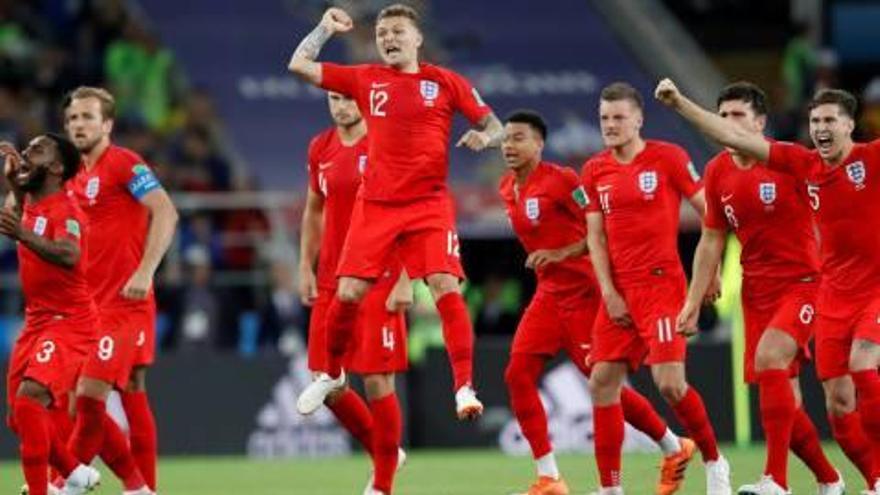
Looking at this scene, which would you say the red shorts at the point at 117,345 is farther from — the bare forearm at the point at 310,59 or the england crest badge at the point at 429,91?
the england crest badge at the point at 429,91

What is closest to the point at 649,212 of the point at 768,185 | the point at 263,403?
the point at 768,185

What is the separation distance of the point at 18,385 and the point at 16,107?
13302mm

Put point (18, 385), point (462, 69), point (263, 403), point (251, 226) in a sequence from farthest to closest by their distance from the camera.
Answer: point (462, 69)
point (251, 226)
point (263, 403)
point (18, 385)

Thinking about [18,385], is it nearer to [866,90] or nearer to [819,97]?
[819,97]

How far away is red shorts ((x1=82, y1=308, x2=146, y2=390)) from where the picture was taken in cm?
1522

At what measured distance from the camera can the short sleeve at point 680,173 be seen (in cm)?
1532

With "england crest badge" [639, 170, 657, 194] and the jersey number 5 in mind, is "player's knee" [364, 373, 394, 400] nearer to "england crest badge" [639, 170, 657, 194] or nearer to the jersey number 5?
the jersey number 5

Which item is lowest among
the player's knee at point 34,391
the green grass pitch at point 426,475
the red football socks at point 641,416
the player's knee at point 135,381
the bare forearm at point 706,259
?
the green grass pitch at point 426,475

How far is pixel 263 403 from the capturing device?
74.8ft

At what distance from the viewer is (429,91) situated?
14.6 metres

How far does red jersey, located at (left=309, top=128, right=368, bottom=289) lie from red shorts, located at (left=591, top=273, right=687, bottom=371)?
6.03 ft

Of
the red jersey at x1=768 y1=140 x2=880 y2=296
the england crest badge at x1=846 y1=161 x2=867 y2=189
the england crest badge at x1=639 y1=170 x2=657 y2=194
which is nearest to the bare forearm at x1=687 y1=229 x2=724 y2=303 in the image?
the england crest badge at x1=639 y1=170 x2=657 y2=194

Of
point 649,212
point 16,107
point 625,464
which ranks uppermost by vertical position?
point 16,107

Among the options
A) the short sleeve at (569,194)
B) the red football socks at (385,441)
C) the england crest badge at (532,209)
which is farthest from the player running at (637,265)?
the red football socks at (385,441)
